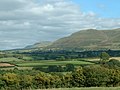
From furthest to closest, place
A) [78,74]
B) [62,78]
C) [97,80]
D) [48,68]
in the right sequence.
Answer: [48,68] < [62,78] < [78,74] < [97,80]

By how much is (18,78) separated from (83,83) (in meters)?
26.7

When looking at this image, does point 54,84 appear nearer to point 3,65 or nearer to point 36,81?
point 36,81

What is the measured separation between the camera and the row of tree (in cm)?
10000

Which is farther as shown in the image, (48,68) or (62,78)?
(48,68)

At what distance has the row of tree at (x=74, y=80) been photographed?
100m

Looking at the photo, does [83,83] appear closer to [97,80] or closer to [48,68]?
[97,80]

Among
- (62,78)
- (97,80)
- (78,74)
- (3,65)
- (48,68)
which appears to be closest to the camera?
(97,80)

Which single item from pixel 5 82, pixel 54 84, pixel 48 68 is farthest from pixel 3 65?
pixel 54 84

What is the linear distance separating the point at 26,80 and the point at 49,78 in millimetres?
8125

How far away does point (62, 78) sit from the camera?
11331cm

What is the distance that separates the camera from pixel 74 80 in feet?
353

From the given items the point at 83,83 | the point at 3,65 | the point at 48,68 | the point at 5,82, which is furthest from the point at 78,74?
the point at 3,65

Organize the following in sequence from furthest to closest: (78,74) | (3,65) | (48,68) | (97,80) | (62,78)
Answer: (3,65), (48,68), (62,78), (78,74), (97,80)

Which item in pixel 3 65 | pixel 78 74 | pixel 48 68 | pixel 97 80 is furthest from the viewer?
pixel 3 65
